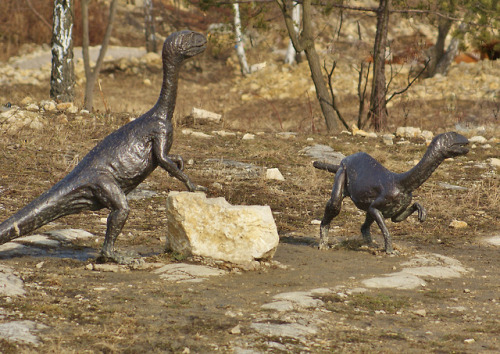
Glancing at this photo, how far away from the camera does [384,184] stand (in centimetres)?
646

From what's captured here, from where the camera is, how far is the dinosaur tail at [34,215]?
5320 mm

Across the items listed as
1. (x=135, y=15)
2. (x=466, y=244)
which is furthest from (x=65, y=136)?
(x=135, y=15)

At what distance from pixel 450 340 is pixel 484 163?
748 cm

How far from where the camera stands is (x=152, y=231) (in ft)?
23.5

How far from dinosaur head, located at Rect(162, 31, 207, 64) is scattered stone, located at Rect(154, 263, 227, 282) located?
1835mm

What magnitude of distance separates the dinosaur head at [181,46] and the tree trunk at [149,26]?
23009mm

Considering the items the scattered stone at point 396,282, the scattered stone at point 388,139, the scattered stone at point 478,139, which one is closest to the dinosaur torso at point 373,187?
the scattered stone at point 396,282

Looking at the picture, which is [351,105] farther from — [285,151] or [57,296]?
[57,296]

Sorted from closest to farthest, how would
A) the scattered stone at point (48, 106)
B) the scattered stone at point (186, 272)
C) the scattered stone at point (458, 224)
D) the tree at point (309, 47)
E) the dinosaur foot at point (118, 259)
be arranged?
the scattered stone at point (186, 272) → the dinosaur foot at point (118, 259) → the scattered stone at point (458, 224) → the scattered stone at point (48, 106) → the tree at point (309, 47)

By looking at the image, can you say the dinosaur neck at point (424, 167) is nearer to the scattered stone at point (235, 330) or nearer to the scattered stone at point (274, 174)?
the scattered stone at point (235, 330)

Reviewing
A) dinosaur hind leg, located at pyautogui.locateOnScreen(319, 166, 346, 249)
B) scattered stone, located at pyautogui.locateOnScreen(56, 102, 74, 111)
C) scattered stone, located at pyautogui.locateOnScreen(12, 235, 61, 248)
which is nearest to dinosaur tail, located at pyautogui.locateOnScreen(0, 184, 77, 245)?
scattered stone, located at pyautogui.locateOnScreen(12, 235, 61, 248)

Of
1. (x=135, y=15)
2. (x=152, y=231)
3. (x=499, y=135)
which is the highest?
(x=135, y=15)

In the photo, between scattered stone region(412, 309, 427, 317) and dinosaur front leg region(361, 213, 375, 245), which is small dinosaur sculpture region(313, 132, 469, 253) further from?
scattered stone region(412, 309, 427, 317)

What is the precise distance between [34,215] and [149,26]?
24.9 meters
